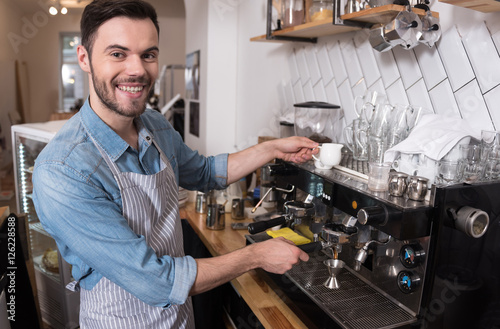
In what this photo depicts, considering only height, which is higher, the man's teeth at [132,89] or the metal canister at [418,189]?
the man's teeth at [132,89]

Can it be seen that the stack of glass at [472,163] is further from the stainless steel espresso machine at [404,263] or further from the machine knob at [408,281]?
the machine knob at [408,281]

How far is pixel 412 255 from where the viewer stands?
103cm

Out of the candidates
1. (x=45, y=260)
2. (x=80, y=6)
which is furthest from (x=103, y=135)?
(x=80, y=6)

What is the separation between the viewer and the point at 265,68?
8.82 ft

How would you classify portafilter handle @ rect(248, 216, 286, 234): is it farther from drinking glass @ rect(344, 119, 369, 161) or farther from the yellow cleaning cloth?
drinking glass @ rect(344, 119, 369, 161)

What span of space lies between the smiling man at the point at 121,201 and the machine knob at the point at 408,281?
0.24m

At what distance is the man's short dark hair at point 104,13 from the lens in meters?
1.09

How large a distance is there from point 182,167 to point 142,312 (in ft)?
1.76

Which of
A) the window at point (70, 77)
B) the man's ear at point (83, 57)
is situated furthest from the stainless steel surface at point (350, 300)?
the window at point (70, 77)

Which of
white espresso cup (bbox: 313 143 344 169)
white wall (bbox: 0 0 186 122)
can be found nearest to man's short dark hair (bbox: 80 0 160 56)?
white espresso cup (bbox: 313 143 344 169)

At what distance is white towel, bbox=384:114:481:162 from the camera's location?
1155 millimetres

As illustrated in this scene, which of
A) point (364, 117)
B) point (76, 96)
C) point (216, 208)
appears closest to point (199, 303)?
point (216, 208)

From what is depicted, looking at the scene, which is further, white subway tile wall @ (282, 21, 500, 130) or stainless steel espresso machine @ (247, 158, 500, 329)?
white subway tile wall @ (282, 21, 500, 130)

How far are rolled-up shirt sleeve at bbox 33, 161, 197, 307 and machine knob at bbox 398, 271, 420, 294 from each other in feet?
1.68
